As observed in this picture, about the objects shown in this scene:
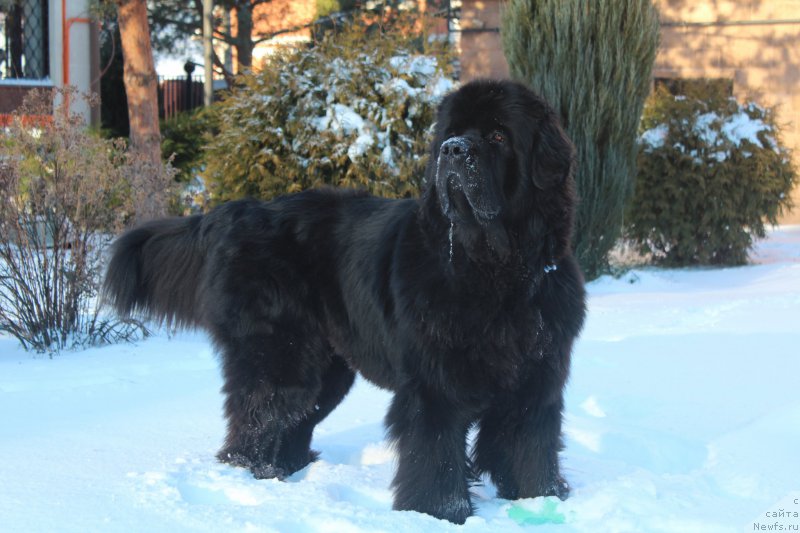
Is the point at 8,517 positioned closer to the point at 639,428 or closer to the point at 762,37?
the point at 639,428

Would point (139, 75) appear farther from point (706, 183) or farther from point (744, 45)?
point (744, 45)

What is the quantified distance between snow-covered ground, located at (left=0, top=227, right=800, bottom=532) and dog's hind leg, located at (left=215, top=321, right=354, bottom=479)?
0.17 metres

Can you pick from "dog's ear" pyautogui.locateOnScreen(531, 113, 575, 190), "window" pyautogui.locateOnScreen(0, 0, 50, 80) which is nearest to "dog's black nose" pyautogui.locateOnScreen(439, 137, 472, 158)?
"dog's ear" pyautogui.locateOnScreen(531, 113, 575, 190)

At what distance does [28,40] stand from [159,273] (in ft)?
34.5

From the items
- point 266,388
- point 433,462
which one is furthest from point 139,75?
point 433,462

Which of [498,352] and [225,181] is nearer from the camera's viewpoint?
[498,352]

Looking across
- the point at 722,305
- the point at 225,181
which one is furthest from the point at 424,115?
the point at 722,305

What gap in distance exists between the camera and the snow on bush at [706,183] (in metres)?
9.42

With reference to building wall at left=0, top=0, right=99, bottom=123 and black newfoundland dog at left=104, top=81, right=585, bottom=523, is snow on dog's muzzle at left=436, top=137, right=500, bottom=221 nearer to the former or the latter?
black newfoundland dog at left=104, top=81, right=585, bottom=523

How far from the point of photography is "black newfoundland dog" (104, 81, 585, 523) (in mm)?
3057

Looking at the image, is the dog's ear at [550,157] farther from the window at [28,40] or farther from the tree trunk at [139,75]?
the window at [28,40]

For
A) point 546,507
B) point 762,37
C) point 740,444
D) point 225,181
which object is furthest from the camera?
point 762,37

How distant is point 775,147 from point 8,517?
9025 millimetres

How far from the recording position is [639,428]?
4.12 m
